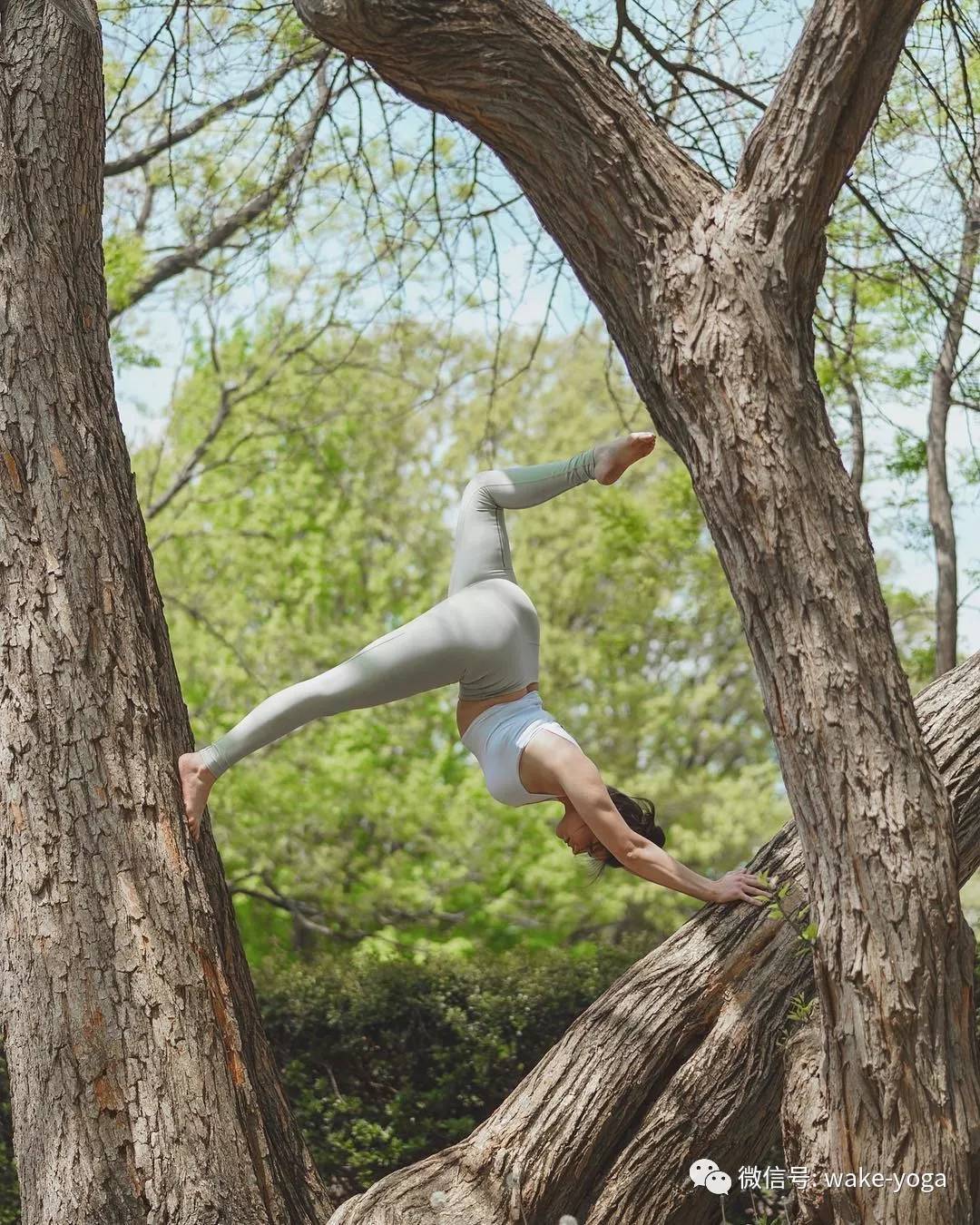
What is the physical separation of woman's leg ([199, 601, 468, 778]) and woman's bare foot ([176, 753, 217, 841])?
0.07 feet

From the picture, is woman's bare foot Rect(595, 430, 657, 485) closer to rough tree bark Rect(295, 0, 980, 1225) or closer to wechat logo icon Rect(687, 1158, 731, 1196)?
rough tree bark Rect(295, 0, 980, 1225)

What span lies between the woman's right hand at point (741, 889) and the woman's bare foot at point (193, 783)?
1448 millimetres

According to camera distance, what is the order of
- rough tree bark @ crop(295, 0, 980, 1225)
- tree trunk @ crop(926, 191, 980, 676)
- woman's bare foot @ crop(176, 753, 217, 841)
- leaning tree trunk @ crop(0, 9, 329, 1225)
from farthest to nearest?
tree trunk @ crop(926, 191, 980, 676), woman's bare foot @ crop(176, 753, 217, 841), leaning tree trunk @ crop(0, 9, 329, 1225), rough tree bark @ crop(295, 0, 980, 1225)

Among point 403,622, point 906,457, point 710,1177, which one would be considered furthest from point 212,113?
point 403,622

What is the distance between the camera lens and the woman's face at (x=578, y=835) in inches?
145

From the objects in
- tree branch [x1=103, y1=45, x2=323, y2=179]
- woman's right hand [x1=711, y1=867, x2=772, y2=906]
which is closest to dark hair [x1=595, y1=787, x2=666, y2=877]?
woman's right hand [x1=711, y1=867, x2=772, y2=906]

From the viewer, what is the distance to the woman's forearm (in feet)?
11.3

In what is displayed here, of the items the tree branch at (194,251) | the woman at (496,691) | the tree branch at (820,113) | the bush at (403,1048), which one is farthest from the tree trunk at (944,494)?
the tree branch at (194,251)

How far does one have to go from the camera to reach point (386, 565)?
1500 centimetres

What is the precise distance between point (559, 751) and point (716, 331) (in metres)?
1.31

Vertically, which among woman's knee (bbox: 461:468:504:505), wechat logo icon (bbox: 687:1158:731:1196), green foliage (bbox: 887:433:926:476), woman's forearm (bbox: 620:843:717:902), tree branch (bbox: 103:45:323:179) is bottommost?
wechat logo icon (bbox: 687:1158:731:1196)

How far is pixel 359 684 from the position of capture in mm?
3387

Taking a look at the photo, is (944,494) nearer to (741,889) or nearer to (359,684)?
(741,889)

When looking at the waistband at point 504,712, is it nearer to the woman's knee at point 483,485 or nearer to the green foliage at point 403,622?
the woman's knee at point 483,485
